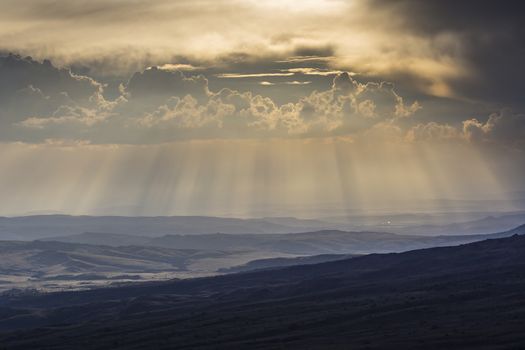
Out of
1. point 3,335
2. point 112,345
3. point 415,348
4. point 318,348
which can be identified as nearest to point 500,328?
point 415,348

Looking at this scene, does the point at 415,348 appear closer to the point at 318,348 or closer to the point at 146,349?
the point at 318,348

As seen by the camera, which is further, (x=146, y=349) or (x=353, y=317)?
(x=353, y=317)

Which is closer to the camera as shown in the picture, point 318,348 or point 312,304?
point 318,348

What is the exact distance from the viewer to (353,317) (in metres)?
155

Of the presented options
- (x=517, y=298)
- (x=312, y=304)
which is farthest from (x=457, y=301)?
(x=312, y=304)

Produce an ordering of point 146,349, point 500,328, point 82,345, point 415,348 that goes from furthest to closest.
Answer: point 82,345, point 146,349, point 500,328, point 415,348

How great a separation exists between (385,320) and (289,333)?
55.2 ft

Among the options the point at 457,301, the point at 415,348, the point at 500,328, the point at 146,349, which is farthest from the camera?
the point at 457,301

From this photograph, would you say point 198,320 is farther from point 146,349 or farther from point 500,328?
point 500,328

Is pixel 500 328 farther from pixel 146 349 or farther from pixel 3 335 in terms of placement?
pixel 3 335

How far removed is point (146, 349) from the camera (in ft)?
461

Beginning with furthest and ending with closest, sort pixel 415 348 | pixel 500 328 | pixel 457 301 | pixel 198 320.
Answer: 1. pixel 198 320
2. pixel 457 301
3. pixel 500 328
4. pixel 415 348

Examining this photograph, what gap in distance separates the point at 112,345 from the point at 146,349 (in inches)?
421

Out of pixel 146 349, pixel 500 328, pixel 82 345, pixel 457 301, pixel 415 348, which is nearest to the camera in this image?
pixel 415 348
